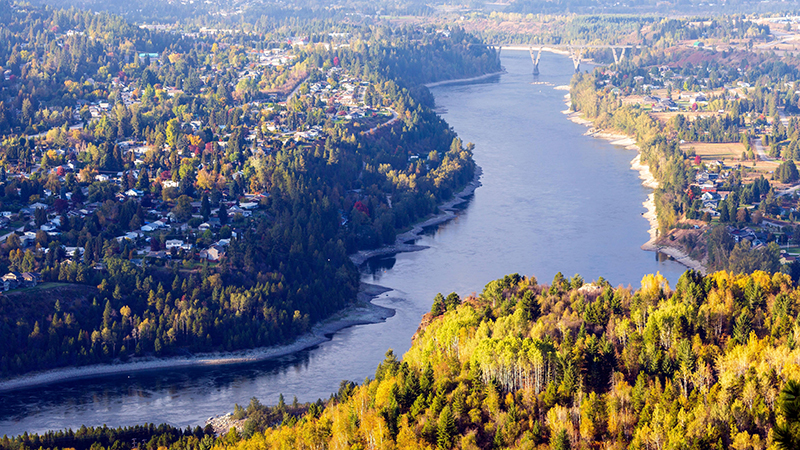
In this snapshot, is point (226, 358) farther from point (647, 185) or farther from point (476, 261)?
point (647, 185)

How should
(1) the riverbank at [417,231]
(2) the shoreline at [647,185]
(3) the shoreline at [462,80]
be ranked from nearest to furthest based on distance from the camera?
(2) the shoreline at [647,185], (1) the riverbank at [417,231], (3) the shoreline at [462,80]

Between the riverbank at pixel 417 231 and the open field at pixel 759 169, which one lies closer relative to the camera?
the riverbank at pixel 417 231

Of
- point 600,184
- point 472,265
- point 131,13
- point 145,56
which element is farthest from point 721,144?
point 131,13

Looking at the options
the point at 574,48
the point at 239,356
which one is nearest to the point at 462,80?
the point at 574,48

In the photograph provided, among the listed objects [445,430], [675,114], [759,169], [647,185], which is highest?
[445,430]

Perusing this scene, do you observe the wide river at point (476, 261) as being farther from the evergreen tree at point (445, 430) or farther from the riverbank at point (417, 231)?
the evergreen tree at point (445, 430)

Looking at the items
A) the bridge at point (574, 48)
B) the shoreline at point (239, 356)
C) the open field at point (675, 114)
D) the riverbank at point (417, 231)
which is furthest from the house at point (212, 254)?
the bridge at point (574, 48)

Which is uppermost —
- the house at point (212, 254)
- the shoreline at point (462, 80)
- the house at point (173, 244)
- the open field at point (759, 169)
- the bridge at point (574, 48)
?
the bridge at point (574, 48)
